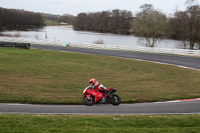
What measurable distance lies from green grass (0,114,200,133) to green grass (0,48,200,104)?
328 cm

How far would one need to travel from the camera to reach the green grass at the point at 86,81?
508 inches

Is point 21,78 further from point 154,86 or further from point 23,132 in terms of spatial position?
point 23,132

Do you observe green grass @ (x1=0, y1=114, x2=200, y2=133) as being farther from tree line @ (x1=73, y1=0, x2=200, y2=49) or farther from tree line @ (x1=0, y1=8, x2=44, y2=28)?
tree line @ (x1=0, y1=8, x2=44, y2=28)

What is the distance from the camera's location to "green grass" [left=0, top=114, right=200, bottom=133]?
24.2 ft

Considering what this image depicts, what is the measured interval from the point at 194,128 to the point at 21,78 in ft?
40.5

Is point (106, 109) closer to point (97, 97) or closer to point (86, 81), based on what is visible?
point (97, 97)

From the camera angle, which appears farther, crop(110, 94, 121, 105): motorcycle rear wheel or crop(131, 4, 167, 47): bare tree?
crop(131, 4, 167, 47): bare tree

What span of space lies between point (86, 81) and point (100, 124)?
28.8 ft

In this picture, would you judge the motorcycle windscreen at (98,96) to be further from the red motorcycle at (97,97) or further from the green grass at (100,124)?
the green grass at (100,124)

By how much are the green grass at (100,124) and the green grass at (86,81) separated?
3.28 meters

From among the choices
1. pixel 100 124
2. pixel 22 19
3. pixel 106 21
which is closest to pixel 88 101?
pixel 100 124

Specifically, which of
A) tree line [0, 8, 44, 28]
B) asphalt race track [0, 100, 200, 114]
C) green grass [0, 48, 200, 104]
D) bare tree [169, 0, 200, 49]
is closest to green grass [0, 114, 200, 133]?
asphalt race track [0, 100, 200, 114]

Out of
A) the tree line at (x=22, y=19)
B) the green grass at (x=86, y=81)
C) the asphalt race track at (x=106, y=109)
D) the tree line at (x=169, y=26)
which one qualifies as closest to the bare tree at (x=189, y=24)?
the tree line at (x=169, y=26)

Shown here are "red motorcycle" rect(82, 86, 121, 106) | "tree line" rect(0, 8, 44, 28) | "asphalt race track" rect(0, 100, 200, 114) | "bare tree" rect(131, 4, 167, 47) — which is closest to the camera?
"asphalt race track" rect(0, 100, 200, 114)
